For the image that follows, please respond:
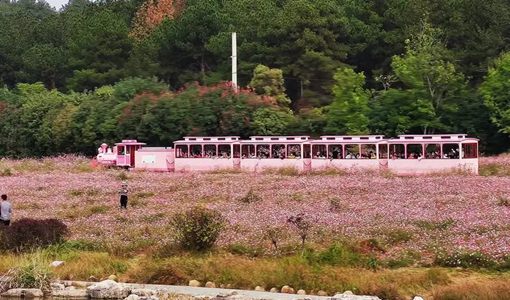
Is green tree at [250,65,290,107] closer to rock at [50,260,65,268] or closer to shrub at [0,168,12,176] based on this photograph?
shrub at [0,168,12,176]

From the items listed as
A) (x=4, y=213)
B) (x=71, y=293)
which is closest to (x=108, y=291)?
(x=71, y=293)

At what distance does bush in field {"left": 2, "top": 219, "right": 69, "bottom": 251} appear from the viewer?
1029 inches

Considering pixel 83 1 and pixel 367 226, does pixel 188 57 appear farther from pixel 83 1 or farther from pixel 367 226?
pixel 83 1

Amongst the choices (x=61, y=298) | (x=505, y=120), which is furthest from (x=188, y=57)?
(x=61, y=298)

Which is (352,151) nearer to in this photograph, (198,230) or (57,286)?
(198,230)

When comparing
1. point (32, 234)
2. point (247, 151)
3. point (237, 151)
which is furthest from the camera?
point (237, 151)

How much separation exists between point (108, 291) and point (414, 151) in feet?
113

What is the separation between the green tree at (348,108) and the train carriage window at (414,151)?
38.5 feet

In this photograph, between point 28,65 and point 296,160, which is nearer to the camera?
point 296,160

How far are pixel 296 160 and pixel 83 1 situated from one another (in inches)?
6198

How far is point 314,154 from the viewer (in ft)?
176

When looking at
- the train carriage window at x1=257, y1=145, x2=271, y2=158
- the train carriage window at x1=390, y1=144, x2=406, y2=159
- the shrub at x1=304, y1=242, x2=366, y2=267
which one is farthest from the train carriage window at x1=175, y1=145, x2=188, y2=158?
the shrub at x1=304, y1=242, x2=366, y2=267

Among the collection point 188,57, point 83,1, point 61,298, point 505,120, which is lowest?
point 61,298

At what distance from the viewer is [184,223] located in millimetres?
25281
